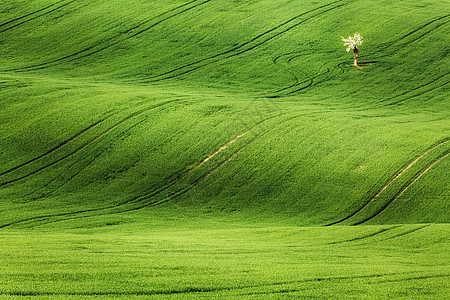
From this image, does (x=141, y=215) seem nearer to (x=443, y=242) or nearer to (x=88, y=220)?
(x=88, y=220)

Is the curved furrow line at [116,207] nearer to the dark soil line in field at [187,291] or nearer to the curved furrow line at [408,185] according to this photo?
the curved furrow line at [408,185]

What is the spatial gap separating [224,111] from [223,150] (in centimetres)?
481

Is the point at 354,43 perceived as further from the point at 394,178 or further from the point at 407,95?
the point at 394,178

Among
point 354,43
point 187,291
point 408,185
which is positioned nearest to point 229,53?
point 354,43

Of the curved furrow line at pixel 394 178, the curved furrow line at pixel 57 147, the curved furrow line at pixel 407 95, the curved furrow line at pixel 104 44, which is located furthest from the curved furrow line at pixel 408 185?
the curved furrow line at pixel 104 44

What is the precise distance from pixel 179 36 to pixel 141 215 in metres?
26.6

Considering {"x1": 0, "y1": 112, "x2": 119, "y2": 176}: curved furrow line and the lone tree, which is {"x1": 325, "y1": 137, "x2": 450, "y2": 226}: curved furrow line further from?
{"x1": 0, "y1": 112, "x2": 119, "y2": 176}: curved furrow line

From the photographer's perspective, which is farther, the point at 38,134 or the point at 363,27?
the point at 363,27

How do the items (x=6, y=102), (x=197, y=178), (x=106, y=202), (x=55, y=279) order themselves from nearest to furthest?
(x=55, y=279)
(x=106, y=202)
(x=197, y=178)
(x=6, y=102)

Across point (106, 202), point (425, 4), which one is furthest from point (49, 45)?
point (425, 4)

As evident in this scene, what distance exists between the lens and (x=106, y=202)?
23.6 m

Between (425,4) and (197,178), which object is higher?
(425,4)

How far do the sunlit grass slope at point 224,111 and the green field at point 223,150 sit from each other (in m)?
0.13

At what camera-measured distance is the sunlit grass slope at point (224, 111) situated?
79.0ft
